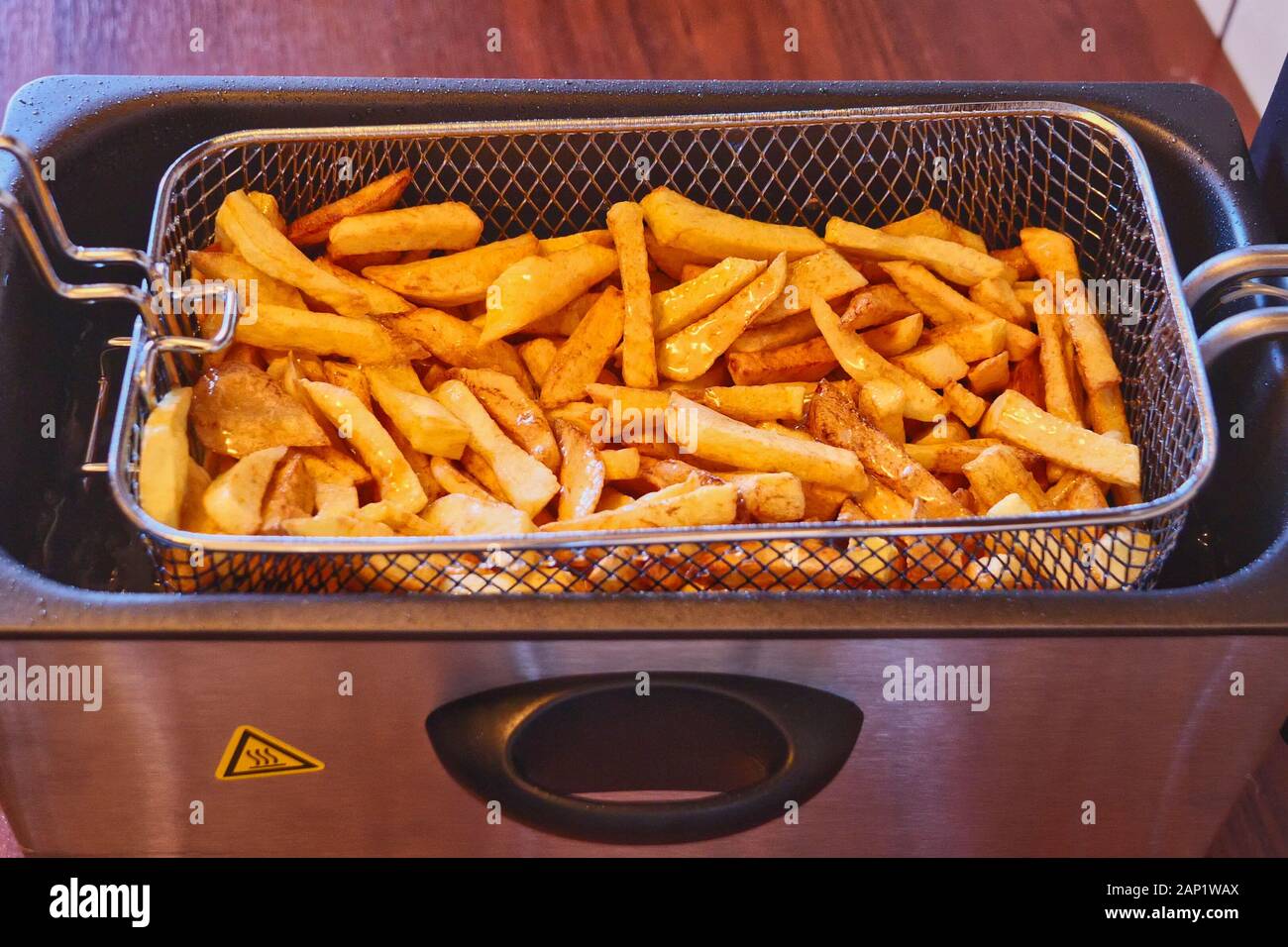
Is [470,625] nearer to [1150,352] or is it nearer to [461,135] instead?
[461,135]

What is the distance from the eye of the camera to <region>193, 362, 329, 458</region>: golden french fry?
1212 millimetres

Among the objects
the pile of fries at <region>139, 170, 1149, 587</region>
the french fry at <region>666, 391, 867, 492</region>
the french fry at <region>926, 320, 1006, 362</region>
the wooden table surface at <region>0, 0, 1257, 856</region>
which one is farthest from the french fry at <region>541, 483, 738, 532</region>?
the wooden table surface at <region>0, 0, 1257, 856</region>

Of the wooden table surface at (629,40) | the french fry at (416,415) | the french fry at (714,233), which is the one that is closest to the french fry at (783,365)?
the french fry at (714,233)

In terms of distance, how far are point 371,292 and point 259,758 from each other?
54 cm

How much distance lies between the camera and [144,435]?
1105 mm

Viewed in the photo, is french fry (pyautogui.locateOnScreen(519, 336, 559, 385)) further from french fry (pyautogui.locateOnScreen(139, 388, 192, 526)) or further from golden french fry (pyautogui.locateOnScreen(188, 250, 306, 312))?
french fry (pyautogui.locateOnScreen(139, 388, 192, 526))

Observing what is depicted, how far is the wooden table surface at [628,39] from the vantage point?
209cm

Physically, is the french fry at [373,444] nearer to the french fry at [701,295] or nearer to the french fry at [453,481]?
the french fry at [453,481]

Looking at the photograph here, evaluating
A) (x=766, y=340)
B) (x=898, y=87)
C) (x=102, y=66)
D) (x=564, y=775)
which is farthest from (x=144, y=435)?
(x=102, y=66)

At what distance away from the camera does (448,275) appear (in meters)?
1.40

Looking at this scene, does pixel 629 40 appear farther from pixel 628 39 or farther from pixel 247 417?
pixel 247 417

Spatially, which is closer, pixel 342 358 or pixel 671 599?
pixel 671 599

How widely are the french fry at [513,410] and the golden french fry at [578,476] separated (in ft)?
0.05

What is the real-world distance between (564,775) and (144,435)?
0.50 meters
